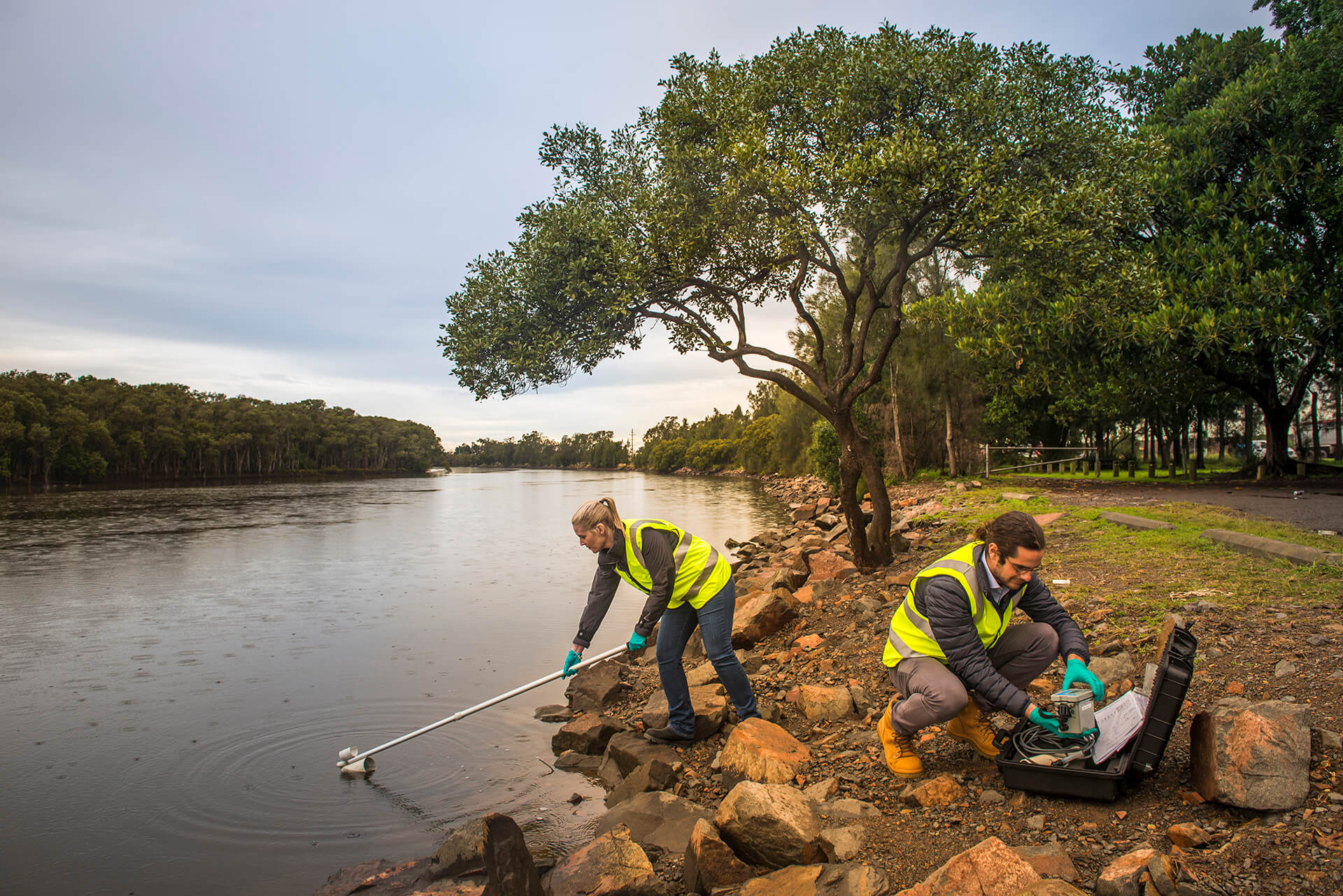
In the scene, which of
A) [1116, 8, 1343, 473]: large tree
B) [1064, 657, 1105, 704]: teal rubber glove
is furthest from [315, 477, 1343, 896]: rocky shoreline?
[1116, 8, 1343, 473]: large tree

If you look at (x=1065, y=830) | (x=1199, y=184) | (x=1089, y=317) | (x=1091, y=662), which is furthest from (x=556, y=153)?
(x=1199, y=184)

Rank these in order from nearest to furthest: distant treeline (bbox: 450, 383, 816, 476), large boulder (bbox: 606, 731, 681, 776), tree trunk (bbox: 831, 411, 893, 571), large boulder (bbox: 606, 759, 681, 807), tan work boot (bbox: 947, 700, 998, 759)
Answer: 1. tan work boot (bbox: 947, 700, 998, 759)
2. large boulder (bbox: 606, 759, 681, 807)
3. large boulder (bbox: 606, 731, 681, 776)
4. tree trunk (bbox: 831, 411, 893, 571)
5. distant treeline (bbox: 450, 383, 816, 476)

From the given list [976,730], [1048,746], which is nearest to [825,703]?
[976,730]

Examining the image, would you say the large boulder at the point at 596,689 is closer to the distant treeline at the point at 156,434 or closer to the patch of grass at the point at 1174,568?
the patch of grass at the point at 1174,568

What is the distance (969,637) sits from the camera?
4.37m

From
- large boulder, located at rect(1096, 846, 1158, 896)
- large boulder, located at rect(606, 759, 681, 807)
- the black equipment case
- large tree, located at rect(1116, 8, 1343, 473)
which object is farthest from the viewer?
large tree, located at rect(1116, 8, 1343, 473)

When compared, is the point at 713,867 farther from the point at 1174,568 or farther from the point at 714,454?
the point at 714,454

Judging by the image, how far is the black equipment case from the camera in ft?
12.2

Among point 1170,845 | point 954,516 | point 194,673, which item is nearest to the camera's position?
point 1170,845

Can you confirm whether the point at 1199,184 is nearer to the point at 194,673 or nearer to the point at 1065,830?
the point at 1065,830

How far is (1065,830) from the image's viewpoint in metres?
3.89

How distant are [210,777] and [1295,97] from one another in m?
24.6

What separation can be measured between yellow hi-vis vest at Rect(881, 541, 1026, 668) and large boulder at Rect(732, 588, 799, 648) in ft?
15.2

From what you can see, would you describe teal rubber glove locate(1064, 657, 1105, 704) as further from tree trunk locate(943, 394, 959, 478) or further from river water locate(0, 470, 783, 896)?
tree trunk locate(943, 394, 959, 478)
